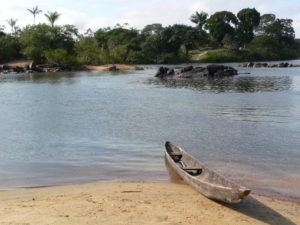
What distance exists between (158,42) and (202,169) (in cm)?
9431

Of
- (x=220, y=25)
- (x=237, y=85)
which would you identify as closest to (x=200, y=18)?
(x=220, y=25)

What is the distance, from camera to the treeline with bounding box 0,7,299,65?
92.5m

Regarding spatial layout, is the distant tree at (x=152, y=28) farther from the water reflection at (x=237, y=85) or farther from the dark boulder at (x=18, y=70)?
the water reflection at (x=237, y=85)

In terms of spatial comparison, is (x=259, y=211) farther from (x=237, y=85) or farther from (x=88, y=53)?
(x=88, y=53)

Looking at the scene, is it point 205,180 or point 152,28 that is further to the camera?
point 152,28

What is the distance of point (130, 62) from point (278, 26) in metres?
57.9

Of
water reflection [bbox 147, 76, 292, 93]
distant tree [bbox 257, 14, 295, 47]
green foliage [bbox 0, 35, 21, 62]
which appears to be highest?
distant tree [bbox 257, 14, 295, 47]

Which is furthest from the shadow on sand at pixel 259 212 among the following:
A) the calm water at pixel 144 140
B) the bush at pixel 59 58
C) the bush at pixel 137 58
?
the bush at pixel 137 58

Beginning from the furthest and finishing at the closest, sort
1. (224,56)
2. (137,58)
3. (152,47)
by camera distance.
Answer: (224,56) → (152,47) → (137,58)

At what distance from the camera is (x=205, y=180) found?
9.89m

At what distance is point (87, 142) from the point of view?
16469 millimetres

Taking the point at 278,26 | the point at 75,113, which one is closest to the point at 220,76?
the point at 75,113

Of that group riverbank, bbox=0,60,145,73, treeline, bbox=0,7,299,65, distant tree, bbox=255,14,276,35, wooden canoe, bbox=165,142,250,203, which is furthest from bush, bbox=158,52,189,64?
wooden canoe, bbox=165,142,250,203

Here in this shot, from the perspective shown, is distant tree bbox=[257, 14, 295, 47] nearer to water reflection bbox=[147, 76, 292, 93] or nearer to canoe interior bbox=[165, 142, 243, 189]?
water reflection bbox=[147, 76, 292, 93]
